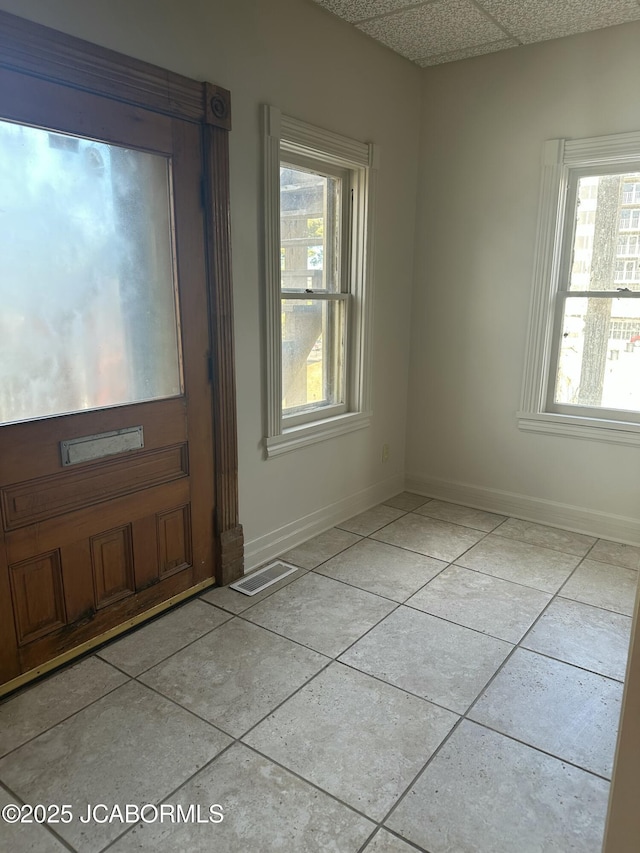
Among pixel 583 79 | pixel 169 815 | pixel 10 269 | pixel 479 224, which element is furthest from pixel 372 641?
pixel 583 79

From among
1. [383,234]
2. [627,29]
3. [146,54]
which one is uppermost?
[627,29]

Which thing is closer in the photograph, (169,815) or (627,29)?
Answer: (169,815)

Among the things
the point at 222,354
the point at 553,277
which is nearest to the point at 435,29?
the point at 553,277

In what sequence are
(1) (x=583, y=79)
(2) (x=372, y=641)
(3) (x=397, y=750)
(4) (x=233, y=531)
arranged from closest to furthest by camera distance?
1. (3) (x=397, y=750)
2. (2) (x=372, y=641)
3. (4) (x=233, y=531)
4. (1) (x=583, y=79)

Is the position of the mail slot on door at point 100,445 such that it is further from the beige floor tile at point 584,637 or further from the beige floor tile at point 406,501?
the beige floor tile at point 406,501

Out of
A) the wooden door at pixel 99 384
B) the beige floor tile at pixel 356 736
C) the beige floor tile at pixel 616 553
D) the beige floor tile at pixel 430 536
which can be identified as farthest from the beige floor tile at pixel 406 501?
the beige floor tile at pixel 356 736

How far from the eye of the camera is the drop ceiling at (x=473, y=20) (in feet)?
9.25

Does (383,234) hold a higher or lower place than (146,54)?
lower

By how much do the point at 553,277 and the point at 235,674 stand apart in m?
2.74

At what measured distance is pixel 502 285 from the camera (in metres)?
3.63

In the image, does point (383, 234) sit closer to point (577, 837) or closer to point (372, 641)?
point (372, 641)

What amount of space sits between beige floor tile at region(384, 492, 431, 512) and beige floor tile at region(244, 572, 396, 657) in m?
1.16

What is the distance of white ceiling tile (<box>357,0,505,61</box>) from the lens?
2883 millimetres

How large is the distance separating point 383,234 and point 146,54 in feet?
5.78
